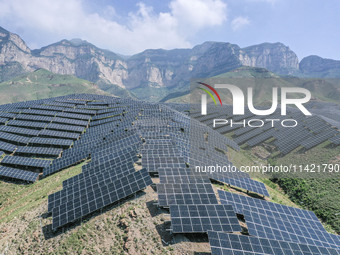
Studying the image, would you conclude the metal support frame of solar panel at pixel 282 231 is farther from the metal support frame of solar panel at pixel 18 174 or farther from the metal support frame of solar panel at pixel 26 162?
the metal support frame of solar panel at pixel 26 162

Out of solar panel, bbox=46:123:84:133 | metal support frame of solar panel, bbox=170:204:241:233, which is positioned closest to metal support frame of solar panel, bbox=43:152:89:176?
solar panel, bbox=46:123:84:133

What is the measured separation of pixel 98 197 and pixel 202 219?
12.2 m

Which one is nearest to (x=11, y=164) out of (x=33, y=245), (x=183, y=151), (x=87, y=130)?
(x=87, y=130)

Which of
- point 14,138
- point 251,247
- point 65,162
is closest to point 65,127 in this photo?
point 14,138

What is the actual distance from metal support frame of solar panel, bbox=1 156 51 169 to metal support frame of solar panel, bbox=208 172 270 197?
35.9 metres

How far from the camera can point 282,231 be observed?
19844 millimetres

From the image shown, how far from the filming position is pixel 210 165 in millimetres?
32688

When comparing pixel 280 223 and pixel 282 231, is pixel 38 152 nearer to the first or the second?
Answer: pixel 280 223

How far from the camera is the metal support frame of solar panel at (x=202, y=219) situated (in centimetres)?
1711

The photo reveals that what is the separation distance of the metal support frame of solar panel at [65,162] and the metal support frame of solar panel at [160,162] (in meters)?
18.5

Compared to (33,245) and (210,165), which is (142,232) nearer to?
(33,245)

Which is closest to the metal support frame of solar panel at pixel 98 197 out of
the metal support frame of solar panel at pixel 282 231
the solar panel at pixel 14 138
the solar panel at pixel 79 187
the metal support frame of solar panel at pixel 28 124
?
the solar panel at pixel 79 187

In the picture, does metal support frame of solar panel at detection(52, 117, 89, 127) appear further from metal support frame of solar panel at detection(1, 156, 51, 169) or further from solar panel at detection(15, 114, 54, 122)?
metal support frame of solar panel at detection(1, 156, 51, 169)

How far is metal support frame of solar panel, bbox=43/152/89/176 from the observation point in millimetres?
39341
